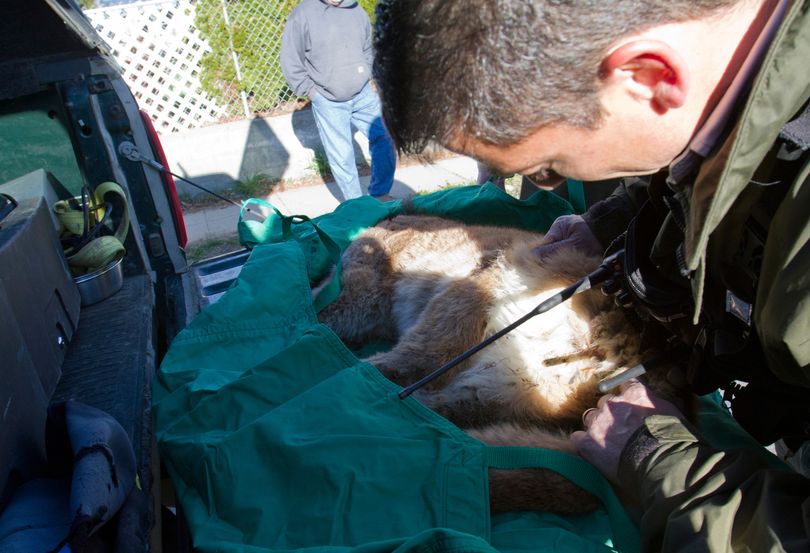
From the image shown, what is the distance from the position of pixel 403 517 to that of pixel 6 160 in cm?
247

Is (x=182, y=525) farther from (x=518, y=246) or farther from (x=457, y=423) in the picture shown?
(x=518, y=246)

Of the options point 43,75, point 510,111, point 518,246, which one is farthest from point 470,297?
point 43,75

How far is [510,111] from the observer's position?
4.84 feet

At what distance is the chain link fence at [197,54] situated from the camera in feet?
32.2

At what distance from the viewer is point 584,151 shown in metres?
1.56

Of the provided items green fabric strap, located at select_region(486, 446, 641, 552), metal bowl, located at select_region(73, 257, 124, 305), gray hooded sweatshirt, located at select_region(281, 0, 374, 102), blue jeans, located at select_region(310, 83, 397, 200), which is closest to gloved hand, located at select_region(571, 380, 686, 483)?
green fabric strap, located at select_region(486, 446, 641, 552)

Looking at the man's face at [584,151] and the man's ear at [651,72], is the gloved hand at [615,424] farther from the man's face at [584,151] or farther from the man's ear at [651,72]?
the man's ear at [651,72]

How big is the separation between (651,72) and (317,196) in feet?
26.6

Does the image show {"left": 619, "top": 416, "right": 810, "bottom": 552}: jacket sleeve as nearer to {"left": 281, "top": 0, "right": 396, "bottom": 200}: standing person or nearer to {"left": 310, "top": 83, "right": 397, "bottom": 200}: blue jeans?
{"left": 281, "top": 0, "right": 396, "bottom": 200}: standing person

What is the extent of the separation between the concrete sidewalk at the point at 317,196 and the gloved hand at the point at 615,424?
621cm

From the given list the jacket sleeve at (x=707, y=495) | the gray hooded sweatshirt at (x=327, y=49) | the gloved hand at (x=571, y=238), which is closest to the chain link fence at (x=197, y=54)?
the gray hooded sweatshirt at (x=327, y=49)

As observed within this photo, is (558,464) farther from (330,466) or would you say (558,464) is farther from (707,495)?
(330,466)

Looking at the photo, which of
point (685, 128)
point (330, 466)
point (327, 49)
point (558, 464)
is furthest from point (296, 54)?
point (685, 128)

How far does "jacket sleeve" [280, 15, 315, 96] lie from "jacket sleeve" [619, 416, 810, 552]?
688 centimetres
